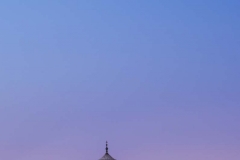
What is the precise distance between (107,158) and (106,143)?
395 centimetres

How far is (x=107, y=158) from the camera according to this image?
6260 inches

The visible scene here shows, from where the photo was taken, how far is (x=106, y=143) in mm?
161875
